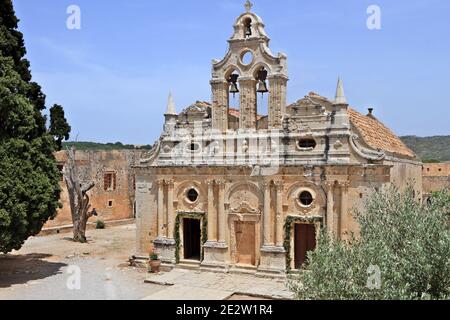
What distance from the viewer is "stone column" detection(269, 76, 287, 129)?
20312mm

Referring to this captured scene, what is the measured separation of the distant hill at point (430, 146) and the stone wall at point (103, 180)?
7210cm

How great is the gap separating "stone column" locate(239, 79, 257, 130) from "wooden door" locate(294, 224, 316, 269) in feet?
16.2

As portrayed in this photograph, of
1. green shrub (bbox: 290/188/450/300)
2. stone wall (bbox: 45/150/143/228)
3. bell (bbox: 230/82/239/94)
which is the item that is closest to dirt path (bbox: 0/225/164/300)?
stone wall (bbox: 45/150/143/228)

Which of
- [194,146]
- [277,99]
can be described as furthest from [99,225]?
[277,99]

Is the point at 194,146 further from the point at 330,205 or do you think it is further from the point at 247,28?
the point at 330,205

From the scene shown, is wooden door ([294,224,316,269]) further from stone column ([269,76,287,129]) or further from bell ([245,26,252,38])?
bell ([245,26,252,38])

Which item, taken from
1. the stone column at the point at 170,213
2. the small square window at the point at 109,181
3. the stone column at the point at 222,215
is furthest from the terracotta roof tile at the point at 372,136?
the small square window at the point at 109,181

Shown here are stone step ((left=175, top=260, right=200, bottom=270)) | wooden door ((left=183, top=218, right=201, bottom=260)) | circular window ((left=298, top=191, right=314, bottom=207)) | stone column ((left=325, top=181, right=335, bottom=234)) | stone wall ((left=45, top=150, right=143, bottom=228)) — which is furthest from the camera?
stone wall ((left=45, top=150, right=143, bottom=228))

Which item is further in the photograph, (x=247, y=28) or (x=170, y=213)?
(x=170, y=213)

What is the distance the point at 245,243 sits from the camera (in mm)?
20844

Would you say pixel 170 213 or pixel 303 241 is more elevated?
pixel 170 213

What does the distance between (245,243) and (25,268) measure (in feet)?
35.0

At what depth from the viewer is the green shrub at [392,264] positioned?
9188mm
